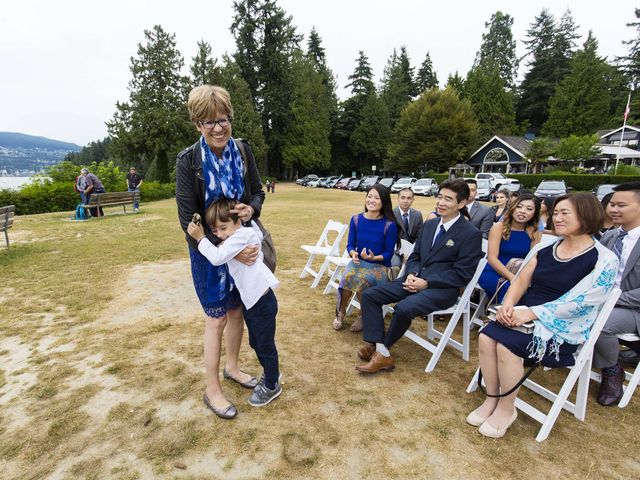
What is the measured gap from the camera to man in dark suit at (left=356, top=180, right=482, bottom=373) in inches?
122

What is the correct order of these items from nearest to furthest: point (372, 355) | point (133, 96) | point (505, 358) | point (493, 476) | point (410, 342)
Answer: point (493, 476), point (505, 358), point (372, 355), point (410, 342), point (133, 96)

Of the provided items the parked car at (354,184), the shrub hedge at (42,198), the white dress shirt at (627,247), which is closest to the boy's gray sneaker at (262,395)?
the white dress shirt at (627,247)

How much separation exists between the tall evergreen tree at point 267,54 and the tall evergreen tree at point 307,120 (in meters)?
1.19

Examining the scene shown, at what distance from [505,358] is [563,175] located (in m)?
32.4

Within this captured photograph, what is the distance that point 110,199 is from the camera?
12820mm

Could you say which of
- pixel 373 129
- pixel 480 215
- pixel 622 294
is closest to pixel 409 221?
pixel 480 215

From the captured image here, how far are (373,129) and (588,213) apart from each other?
52034mm

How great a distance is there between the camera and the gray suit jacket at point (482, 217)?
4893 mm

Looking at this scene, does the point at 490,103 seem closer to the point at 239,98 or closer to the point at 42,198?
the point at 239,98

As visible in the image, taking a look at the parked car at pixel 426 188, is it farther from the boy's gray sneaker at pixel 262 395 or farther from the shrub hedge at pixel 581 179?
the boy's gray sneaker at pixel 262 395

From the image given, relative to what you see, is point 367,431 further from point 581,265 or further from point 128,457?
point 581,265

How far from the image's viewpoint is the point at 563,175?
28250 mm

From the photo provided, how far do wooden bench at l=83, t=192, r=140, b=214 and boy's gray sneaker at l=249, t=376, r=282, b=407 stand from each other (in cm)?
1212

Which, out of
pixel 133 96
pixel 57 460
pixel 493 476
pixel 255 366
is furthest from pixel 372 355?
pixel 133 96
